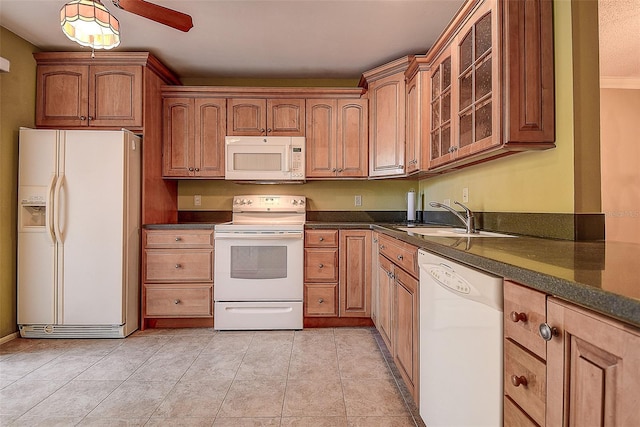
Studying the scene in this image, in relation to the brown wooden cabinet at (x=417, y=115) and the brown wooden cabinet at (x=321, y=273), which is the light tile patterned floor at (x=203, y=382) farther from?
the brown wooden cabinet at (x=417, y=115)

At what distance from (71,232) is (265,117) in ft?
6.08

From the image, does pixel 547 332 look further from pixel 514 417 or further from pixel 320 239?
pixel 320 239

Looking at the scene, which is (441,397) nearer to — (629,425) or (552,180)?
(629,425)

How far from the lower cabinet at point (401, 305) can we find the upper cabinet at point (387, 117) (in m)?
0.84

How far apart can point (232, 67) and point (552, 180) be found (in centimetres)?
284

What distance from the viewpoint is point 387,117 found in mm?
2979

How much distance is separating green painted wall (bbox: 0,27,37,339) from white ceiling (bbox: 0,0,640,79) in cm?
20

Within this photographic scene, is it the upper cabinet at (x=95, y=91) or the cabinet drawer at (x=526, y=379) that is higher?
the upper cabinet at (x=95, y=91)

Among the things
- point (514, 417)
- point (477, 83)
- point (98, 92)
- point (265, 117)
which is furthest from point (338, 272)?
point (98, 92)

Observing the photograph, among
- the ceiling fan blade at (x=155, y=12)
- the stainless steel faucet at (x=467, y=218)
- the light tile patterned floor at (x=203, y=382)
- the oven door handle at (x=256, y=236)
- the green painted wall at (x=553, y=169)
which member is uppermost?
the ceiling fan blade at (x=155, y=12)

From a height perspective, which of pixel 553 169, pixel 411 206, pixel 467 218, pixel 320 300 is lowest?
pixel 320 300

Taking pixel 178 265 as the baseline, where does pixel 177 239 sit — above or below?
above

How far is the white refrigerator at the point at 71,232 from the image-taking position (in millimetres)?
2539

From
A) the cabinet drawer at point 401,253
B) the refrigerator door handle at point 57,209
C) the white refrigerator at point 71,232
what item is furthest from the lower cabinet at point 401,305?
the refrigerator door handle at point 57,209
